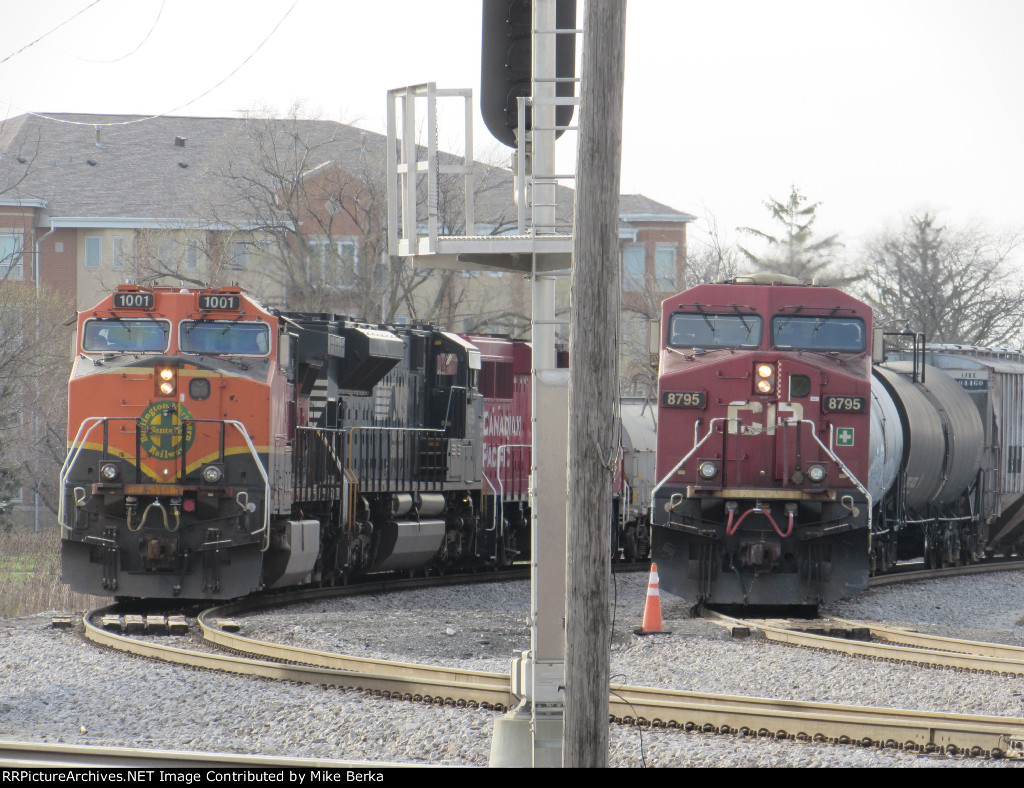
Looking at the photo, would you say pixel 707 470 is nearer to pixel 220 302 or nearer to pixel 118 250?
pixel 220 302

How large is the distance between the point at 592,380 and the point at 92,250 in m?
41.7

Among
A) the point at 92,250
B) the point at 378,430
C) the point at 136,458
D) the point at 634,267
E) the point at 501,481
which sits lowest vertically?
the point at 501,481

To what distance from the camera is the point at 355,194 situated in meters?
38.9

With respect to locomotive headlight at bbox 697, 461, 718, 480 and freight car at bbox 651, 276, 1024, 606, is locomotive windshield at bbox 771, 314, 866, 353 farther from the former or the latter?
locomotive headlight at bbox 697, 461, 718, 480

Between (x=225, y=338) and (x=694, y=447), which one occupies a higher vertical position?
(x=225, y=338)

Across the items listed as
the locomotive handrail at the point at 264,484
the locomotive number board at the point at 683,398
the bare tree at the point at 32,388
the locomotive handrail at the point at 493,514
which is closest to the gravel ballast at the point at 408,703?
the locomotive handrail at the point at 264,484

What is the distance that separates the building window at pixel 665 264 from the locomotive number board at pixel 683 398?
3583 cm

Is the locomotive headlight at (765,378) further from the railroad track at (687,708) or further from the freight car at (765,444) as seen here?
the railroad track at (687,708)

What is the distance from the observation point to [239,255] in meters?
39.8

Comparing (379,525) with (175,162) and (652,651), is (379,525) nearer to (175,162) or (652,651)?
(652,651)

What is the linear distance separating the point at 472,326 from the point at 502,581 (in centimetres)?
1839

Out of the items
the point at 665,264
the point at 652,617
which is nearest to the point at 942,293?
the point at 665,264

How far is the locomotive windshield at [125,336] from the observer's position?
1517 centimetres

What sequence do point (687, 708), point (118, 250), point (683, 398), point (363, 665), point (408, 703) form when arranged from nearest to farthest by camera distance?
point (687, 708), point (408, 703), point (363, 665), point (683, 398), point (118, 250)
